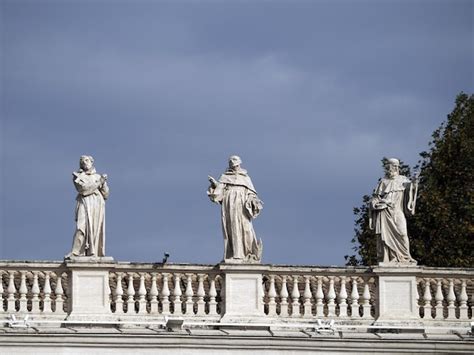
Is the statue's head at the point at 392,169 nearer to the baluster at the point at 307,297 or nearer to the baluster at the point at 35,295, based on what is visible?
the baluster at the point at 307,297

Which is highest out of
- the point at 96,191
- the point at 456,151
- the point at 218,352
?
the point at 456,151

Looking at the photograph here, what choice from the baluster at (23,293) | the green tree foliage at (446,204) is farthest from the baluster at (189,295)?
the green tree foliage at (446,204)

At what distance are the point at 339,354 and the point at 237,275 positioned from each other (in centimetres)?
269

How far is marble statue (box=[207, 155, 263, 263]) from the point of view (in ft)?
170

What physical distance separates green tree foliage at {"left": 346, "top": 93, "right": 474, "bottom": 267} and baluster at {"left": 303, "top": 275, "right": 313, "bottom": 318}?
56.9 feet

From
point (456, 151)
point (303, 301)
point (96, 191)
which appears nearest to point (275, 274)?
point (303, 301)

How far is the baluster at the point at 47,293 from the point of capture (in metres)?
51.4

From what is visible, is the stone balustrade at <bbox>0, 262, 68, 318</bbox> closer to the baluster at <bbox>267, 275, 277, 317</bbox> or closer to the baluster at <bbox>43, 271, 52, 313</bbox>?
the baluster at <bbox>43, 271, 52, 313</bbox>

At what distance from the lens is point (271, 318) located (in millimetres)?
51688

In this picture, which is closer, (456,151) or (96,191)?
(96,191)

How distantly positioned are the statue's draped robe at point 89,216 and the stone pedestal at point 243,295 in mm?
2741

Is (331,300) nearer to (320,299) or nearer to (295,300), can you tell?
(320,299)

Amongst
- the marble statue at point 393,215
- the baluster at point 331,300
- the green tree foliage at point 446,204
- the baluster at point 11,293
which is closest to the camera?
the baluster at point 11,293

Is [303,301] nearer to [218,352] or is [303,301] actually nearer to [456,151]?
[218,352]
